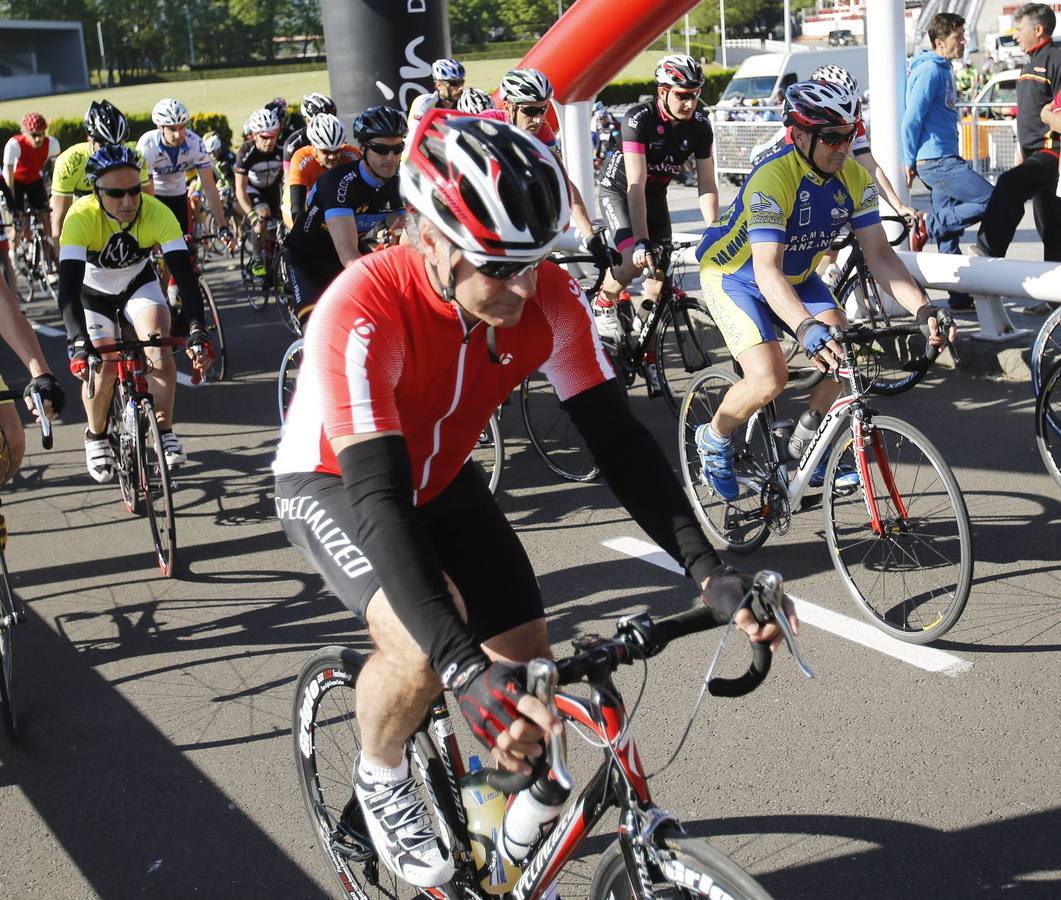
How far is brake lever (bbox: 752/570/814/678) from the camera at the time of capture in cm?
231

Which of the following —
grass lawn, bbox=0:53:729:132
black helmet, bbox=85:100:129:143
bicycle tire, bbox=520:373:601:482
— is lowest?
bicycle tire, bbox=520:373:601:482

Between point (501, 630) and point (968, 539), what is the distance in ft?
8.20

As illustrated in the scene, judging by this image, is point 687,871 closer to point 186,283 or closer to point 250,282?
point 186,283

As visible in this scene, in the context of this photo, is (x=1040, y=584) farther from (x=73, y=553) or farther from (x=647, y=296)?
(x=73, y=553)

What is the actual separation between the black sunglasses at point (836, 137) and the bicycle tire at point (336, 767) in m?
3.48

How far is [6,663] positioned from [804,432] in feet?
11.9

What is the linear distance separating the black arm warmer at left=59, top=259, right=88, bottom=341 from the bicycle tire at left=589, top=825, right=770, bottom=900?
5.26 m

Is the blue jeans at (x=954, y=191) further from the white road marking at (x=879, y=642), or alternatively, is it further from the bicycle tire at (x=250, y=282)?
the bicycle tire at (x=250, y=282)

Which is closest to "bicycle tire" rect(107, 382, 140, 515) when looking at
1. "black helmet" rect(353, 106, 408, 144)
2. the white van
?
"black helmet" rect(353, 106, 408, 144)

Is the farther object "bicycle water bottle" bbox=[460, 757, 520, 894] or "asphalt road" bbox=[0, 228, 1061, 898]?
"asphalt road" bbox=[0, 228, 1061, 898]

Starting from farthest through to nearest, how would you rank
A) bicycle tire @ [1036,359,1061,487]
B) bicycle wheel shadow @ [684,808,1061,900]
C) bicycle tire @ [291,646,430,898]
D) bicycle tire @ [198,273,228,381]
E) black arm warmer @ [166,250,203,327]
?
1. bicycle tire @ [198,273,228,381]
2. black arm warmer @ [166,250,203,327]
3. bicycle tire @ [1036,359,1061,487]
4. bicycle wheel shadow @ [684,808,1061,900]
5. bicycle tire @ [291,646,430,898]

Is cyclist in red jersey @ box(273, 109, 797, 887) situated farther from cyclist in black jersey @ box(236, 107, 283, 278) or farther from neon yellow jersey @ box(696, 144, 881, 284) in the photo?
→ cyclist in black jersey @ box(236, 107, 283, 278)

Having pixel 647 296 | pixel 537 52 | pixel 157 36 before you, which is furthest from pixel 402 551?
pixel 157 36

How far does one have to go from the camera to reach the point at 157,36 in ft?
404
